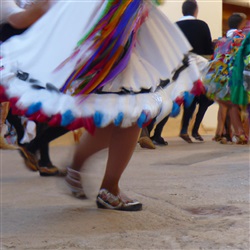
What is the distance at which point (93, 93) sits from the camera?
67.9 inches

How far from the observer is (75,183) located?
6.66ft

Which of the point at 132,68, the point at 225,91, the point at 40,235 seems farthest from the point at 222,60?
the point at 40,235

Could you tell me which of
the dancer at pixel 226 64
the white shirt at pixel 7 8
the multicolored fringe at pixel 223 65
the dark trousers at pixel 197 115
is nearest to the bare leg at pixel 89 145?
the white shirt at pixel 7 8

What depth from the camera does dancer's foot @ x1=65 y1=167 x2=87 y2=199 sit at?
2.03 m

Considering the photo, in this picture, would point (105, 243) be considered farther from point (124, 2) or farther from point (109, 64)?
point (124, 2)

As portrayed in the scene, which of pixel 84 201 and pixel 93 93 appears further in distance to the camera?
pixel 84 201

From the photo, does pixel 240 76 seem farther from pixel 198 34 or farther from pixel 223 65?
pixel 198 34

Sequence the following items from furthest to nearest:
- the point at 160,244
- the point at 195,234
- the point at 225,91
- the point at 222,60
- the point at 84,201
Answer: the point at 225,91 → the point at 222,60 → the point at 84,201 → the point at 195,234 → the point at 160,244

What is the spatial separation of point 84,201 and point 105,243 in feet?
2.12

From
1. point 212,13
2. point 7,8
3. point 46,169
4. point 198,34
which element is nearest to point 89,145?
point 7,8

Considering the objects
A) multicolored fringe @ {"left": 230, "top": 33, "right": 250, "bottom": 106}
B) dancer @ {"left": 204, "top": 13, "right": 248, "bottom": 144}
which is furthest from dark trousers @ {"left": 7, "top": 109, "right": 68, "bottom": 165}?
multicolored fringe @ {"left": 230, "top": 33, "right": 250, "bottom": 106}

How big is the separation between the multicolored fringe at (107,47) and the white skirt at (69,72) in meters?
0.02

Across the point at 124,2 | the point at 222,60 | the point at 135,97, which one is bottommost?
the point at 222,60

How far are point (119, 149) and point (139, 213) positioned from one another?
0.27 metres
